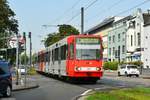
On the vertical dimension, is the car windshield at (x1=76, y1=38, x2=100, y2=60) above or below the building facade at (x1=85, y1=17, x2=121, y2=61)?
below

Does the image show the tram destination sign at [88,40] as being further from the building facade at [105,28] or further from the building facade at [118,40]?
the building facade at [105,28]

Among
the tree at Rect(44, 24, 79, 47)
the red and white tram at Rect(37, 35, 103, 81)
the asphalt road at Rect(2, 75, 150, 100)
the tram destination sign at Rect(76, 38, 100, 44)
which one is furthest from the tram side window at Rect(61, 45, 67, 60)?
the tree at Rect(44, 24, 79, 47)

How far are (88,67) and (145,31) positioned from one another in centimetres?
6303

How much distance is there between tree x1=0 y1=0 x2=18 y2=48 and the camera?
75.0 metres

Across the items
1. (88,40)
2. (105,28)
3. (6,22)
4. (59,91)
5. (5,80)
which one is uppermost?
(105,28)

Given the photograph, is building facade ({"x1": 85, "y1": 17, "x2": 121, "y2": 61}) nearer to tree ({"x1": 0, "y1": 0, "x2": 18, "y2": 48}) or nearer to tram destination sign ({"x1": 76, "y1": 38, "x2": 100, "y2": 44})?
tree ({"x1": 0, "y1": 0, "x2": 18, "y2": 48})

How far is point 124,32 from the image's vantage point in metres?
115

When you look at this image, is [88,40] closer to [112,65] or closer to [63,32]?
[112,65]

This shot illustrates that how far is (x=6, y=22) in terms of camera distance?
77125 millimetres

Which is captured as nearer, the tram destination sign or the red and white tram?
the red and white tram

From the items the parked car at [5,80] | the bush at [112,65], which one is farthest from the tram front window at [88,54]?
the bush at [112,65]

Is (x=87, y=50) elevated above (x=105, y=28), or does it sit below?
below

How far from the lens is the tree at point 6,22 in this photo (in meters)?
75.0

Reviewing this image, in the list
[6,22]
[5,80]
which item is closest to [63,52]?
[5,80]
